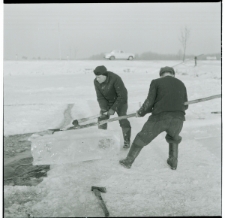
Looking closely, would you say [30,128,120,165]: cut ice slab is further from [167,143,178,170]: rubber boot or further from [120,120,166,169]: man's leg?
[167,143,178,170]: rubber boot

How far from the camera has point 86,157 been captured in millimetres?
3244

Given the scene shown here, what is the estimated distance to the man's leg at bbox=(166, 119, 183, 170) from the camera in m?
2.82

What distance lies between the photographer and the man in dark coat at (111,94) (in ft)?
11.1

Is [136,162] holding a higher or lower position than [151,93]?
lower

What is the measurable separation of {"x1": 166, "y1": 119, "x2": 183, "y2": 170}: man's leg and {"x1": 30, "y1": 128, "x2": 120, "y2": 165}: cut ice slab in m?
0.77

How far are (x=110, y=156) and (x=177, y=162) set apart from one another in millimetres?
898

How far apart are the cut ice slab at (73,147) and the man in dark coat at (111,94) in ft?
0.98

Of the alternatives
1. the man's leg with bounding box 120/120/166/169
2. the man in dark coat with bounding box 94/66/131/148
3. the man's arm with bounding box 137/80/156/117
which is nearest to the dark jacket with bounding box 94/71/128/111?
the man in dark coat with bounding box 94/66/131/148

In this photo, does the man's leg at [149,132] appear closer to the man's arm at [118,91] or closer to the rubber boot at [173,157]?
the rubber boot at [173,157]

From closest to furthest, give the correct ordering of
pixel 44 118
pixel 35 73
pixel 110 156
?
1. pixel 110 156
2. pixel 44 118
3. pixel 35 73

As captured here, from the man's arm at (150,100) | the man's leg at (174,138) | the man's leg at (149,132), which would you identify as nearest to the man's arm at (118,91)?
the man's arm at (150,100)

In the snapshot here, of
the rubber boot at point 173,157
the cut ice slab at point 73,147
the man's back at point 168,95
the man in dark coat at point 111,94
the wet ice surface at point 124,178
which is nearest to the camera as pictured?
the wet ice surface at point 124,178

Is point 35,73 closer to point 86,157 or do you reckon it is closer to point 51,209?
point 86,157

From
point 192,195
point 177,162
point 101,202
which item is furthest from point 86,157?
point 192,195
